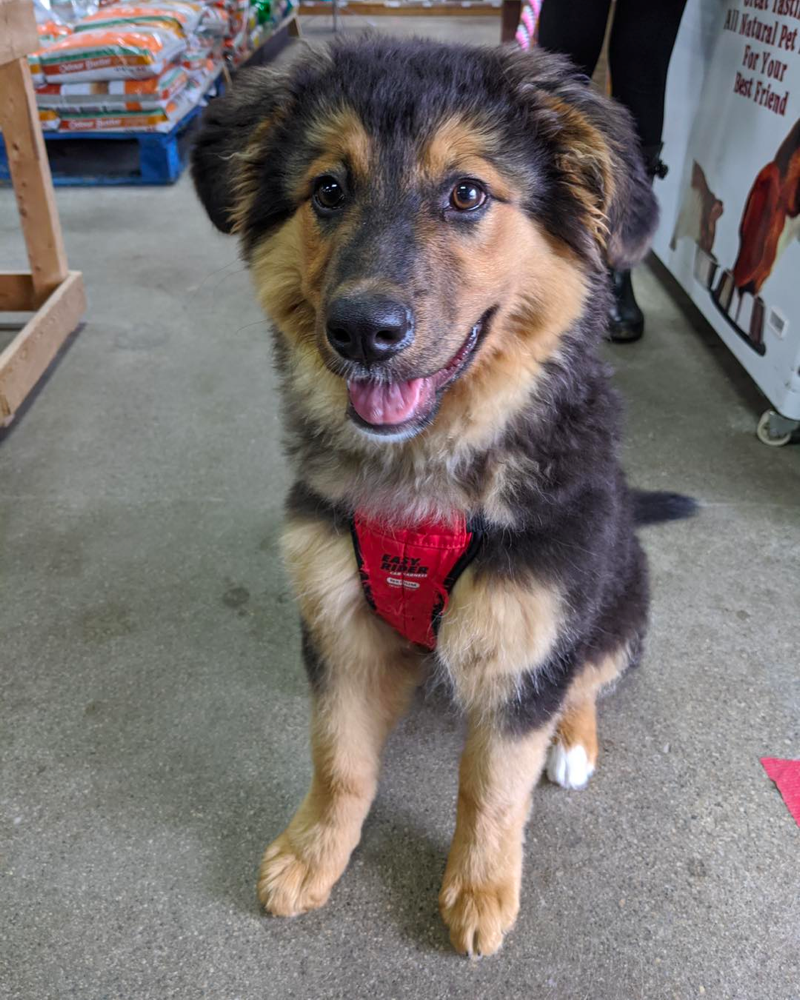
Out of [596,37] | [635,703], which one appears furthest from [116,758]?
[596,37]

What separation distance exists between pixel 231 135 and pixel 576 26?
6.36ft

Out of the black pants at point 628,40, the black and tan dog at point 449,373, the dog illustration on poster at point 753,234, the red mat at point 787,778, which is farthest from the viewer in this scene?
the black pants at point 628,40

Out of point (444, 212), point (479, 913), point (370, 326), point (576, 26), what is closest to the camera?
point (370, 326)

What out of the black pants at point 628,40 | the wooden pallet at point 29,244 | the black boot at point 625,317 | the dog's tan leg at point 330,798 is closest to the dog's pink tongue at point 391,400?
the dog's tan leg at point 330,798

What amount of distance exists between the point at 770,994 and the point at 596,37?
2913 millimetres

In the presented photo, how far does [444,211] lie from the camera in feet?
4.01

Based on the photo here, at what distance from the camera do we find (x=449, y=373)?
123 cm

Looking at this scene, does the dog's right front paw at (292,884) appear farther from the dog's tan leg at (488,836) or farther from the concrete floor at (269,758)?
the dog's tan leg at (488,836)

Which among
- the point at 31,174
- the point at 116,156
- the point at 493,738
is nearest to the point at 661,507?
the point at 493,738

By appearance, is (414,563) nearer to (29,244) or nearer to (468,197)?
(468,197)

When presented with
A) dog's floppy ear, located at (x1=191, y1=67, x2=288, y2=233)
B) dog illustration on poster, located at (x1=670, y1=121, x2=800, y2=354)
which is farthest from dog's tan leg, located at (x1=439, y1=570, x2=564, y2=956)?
dog illustration on poster, located at (x1=670, y1=121, x2=800, y2=354)

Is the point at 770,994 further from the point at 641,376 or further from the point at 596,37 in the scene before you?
the point at 596,37

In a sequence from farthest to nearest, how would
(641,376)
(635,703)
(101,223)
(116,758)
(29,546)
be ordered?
(101,223)
(641,376)
(29,546)
(635,703)
(116,758)

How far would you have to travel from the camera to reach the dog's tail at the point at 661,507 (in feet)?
6.86
